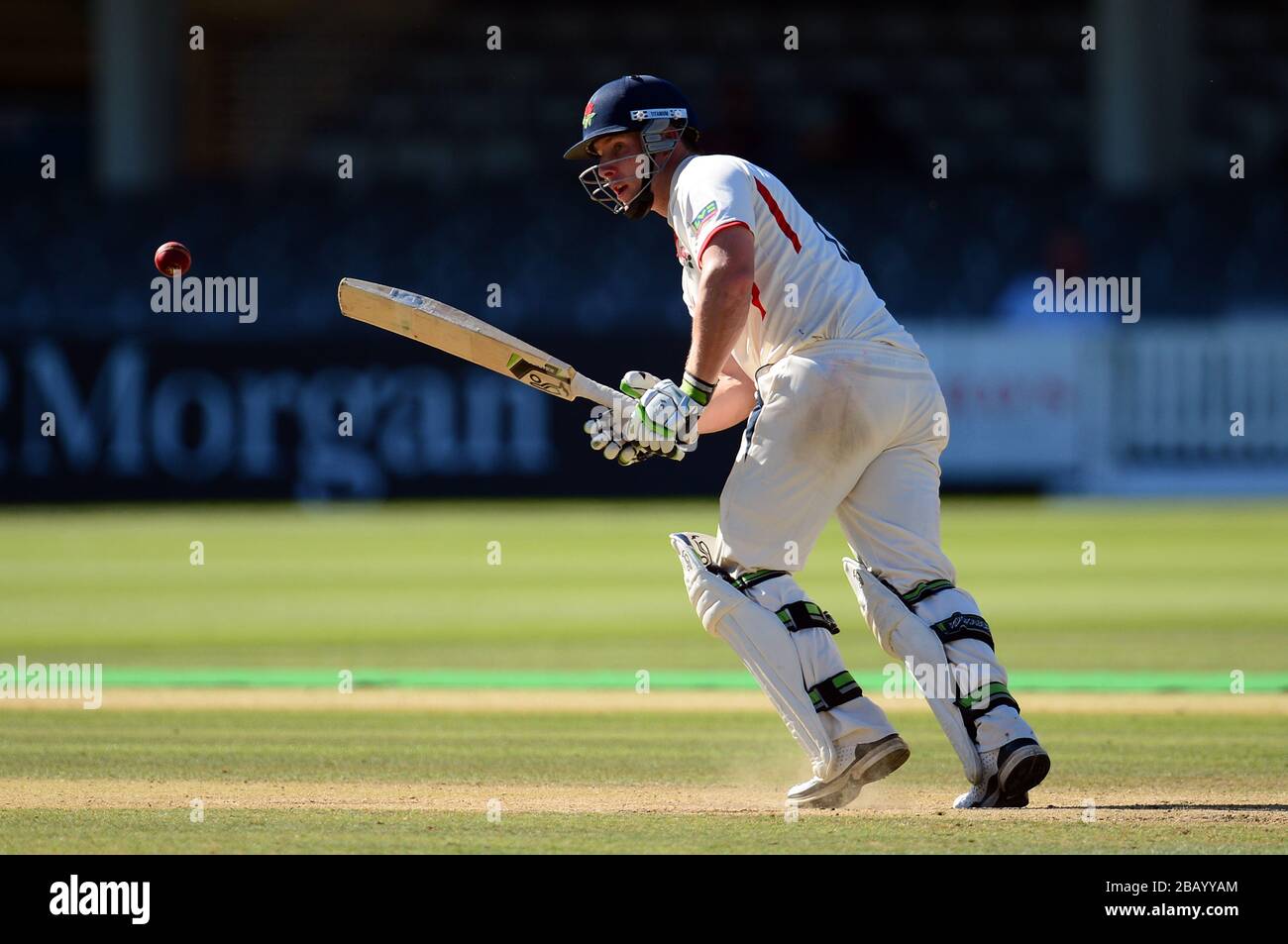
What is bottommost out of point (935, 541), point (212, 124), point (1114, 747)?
point (1114, 747)

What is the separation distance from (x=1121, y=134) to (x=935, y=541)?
65.1 ft

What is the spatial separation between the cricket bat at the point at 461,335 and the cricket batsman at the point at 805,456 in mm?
399

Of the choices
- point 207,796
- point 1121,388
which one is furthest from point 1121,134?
point 207,796

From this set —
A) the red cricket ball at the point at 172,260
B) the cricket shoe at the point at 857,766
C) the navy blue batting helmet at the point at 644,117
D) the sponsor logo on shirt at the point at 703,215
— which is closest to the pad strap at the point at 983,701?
the cricket shoe at the point at 857,766

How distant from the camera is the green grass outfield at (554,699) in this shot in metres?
5.58

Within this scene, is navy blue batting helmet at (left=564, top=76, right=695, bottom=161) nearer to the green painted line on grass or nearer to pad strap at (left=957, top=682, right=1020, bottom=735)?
pad strap at (left=957, top=682, right=1020, bottom=735)

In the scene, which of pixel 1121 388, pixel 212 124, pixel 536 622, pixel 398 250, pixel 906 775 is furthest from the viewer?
pixel 212 124

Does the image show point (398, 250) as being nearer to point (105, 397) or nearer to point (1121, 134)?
point (105, 397)

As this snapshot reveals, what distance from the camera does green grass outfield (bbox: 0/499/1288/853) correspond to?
5582 mm

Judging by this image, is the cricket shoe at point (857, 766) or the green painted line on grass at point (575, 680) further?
the green painted line on grass at point (575, 680)

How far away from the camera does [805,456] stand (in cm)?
586

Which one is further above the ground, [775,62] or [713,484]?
[775,62]

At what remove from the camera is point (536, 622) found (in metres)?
12.5

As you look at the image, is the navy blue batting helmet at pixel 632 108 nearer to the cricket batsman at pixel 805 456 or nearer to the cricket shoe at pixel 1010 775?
the cricket batsman at pixel 805 456
